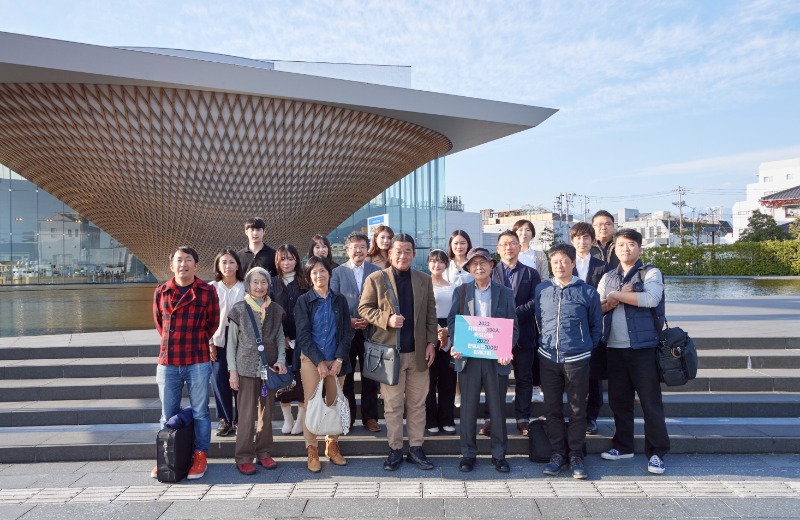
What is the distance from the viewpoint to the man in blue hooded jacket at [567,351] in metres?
3.96

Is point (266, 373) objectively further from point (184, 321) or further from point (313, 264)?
point (313, 264)

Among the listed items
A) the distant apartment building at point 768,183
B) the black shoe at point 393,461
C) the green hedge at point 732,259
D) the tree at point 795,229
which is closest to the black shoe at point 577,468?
the black shoe at point 393,461

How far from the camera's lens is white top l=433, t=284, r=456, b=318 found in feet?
15.2

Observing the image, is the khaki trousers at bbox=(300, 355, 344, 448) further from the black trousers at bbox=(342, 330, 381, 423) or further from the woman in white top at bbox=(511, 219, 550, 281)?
the woman in white top at bbox=(511, 219, 550, 281)

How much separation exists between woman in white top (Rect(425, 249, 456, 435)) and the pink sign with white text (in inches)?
19.0

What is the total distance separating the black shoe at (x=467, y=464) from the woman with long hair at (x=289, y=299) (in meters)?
1.40

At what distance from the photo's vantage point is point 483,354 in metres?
4.01

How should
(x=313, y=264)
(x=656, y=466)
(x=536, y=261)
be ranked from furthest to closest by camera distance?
(x=536, y=261)
(x=313, y=264)
(x=656, y=466)

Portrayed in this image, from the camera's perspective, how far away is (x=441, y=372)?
4.66 meters

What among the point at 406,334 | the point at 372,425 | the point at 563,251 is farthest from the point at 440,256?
the point at 372,425

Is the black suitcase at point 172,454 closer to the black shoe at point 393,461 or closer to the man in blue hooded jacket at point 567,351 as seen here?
the black shoe at point 393,461

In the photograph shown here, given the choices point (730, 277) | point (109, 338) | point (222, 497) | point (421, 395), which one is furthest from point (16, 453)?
point (730, 277)

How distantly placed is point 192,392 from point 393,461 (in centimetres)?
161

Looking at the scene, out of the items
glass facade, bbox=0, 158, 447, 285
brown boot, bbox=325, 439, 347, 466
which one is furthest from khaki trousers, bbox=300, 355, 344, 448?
glass facade, bbox=0, 158, 447, 285
